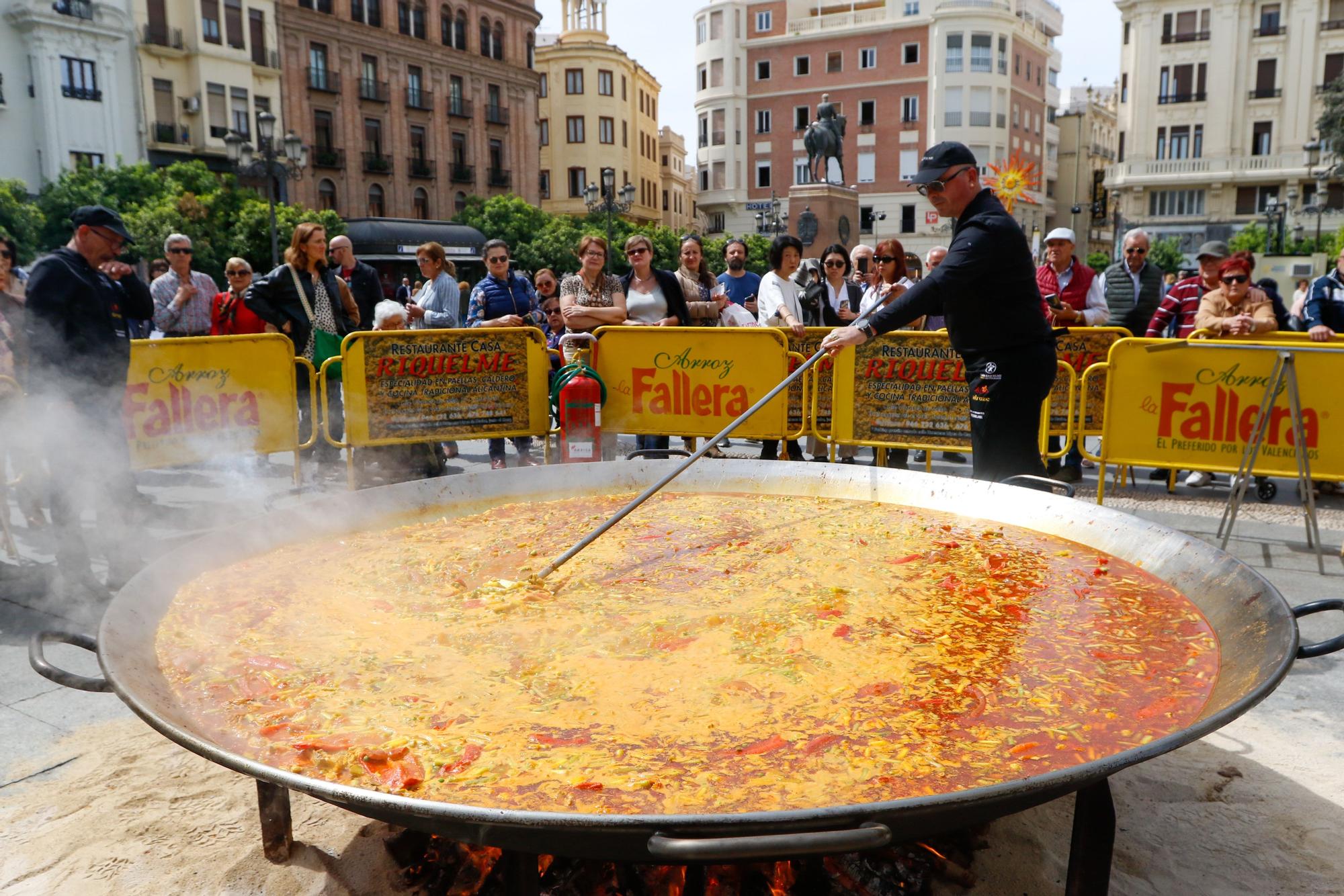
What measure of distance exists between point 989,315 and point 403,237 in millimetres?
40965

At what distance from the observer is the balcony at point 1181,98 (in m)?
55.2

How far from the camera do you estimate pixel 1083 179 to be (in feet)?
270

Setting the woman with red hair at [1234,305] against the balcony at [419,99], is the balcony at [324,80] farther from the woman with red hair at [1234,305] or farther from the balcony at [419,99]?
the woman with red hair at [1234,305]

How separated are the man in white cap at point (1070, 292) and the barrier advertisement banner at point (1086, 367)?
0.79ft

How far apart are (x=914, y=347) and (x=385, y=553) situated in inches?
219

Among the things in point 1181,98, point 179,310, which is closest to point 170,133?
point 179,310

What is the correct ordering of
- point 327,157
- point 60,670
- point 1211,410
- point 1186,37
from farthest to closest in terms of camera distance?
1. point 1186,37
2. point 327,157
3. point 1211,410
4. point 60,670

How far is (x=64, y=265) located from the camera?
488 cm

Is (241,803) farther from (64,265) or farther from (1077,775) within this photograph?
(64,265)

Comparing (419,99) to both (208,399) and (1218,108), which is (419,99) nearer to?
(208,399)

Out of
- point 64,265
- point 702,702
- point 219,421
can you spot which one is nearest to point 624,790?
point 702,702

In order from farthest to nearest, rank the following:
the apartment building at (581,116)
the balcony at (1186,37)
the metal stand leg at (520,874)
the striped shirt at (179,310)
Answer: the apartment building at (581,116) → the balcony at (1186,37) → the striped shirt at (179,310) → the metal stand leg at (520,874)

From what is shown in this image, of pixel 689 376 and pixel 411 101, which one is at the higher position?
pixel 411 101

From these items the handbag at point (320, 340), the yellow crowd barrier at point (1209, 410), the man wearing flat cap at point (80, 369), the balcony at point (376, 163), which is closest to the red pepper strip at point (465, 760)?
the man wearing flat cap at point (80, 369)
